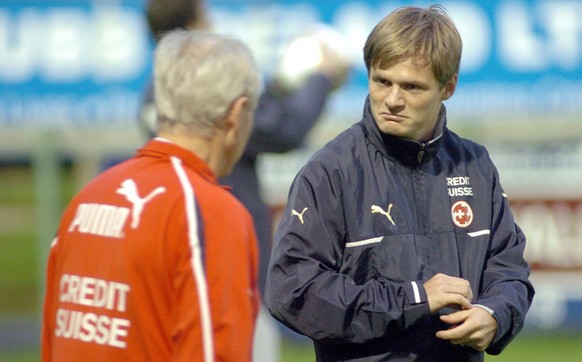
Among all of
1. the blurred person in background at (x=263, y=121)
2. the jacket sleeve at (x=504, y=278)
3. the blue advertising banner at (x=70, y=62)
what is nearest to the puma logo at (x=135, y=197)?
the jacket sleeve at (x=504, y=278)

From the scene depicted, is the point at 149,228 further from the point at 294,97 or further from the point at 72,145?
the point at 72,145

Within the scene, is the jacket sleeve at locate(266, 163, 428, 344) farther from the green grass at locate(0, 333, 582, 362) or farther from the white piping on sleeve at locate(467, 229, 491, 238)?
the green grass at locate(0, 333, 582, 362)

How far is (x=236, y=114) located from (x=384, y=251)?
0.62 metres

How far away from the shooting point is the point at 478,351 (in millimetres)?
3428

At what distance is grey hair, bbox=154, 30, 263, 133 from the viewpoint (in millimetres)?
2955

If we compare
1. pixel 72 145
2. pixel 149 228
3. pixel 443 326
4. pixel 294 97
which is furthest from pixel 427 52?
pixel 72 145

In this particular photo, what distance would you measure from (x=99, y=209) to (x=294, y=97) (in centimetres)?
208

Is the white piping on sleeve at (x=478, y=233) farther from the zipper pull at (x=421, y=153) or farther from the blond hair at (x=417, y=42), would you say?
the blond hair at (x=417, y=42)

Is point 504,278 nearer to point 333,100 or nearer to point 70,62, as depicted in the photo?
point 333,100

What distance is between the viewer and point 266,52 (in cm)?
1092

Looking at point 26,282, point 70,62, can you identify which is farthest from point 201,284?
point 26,282

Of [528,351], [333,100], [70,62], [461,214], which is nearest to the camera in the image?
[461,214]

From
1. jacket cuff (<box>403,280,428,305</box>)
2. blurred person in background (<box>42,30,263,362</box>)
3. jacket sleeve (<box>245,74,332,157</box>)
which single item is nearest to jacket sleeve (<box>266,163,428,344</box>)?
jacket cuff (<box>403,280,428,305</box>)

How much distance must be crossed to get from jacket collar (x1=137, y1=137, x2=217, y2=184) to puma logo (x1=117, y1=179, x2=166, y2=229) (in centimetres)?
11
